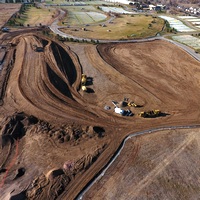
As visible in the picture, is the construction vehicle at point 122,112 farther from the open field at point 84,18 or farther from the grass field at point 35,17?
the grass field at point 35,17

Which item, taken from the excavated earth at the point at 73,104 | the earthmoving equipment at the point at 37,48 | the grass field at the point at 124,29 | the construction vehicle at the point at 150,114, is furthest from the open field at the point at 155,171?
the grass field at the point at 124,29

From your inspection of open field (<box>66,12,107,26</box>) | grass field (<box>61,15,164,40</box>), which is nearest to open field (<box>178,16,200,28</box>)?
grass field (<box>61,15,164,40</box>)

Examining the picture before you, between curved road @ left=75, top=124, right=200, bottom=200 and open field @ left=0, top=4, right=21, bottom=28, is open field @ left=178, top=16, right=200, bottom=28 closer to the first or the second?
curved road @ left=75, top=124, right=200, bottom=200

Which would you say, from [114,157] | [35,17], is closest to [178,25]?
[35,17]

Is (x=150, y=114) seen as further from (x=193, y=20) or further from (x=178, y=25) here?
(x=193, y=20)

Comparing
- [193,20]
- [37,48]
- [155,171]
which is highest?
[37,48]

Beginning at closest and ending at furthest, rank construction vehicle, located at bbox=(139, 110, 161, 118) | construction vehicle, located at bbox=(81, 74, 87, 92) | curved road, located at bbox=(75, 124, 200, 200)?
1. curved road, located at bbox=(75, 124, 200, 200)
2. construction vehicle, located at bbox=(139, 110, 161, 118)
3. construction vehicle, located at bbox=(81, 74, 87, 92)

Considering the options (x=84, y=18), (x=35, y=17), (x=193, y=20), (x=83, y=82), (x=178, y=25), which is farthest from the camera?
(x=84, y=18)
